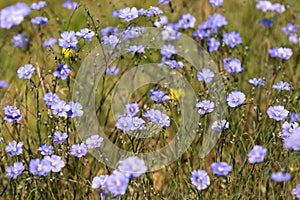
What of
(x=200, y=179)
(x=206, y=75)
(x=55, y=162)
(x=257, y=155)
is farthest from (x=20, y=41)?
(x=257, y=155)

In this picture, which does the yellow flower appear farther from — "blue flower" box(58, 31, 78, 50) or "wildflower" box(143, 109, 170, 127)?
"blue flower" box(58, 31, 78, 50)

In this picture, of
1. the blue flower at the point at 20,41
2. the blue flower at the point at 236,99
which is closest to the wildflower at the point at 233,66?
the blue flower at the point at 236,99

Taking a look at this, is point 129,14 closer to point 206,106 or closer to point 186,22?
point 206,106

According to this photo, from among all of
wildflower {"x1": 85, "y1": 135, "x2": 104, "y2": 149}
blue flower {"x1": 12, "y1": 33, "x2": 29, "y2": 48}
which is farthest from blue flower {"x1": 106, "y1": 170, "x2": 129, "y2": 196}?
blue flower {"x1": 12, "y1": 33, "x2": 29, "y2": 48}

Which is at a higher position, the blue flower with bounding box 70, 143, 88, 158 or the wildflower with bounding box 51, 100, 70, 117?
the wildflower with bounding box 51, 100, 70, 117

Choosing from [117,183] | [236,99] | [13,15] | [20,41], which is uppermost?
[13,15]

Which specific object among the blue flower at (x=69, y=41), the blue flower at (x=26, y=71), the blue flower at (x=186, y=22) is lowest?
the blue flower at (x=26, y=71)

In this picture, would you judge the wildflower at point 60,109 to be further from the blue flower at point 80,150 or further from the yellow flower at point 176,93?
the yellow flower at point 176,93

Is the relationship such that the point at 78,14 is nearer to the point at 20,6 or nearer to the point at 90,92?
the point at 20,6
